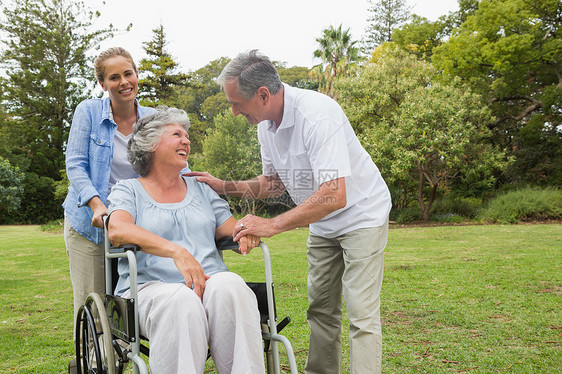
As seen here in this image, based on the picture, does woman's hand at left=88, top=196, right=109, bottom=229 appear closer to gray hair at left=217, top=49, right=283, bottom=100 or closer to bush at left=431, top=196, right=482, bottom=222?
gray hair at left=217, top=49, right=283, bottom=100

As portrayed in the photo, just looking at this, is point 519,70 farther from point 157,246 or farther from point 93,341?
point 93,341

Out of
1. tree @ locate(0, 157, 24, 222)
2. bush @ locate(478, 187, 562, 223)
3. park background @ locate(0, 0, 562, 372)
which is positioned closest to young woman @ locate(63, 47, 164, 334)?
park background @ locate(0, 0, 562, 372)

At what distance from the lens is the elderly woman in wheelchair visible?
1645 millimetres

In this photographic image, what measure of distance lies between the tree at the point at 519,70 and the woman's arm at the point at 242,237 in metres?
16.9

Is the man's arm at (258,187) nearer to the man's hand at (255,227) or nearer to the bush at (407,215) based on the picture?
the man's hand at (255,227)

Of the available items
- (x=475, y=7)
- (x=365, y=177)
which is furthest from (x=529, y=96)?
(x=365, y=177)

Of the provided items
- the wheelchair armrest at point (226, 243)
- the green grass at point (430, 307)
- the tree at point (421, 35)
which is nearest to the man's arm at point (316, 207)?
the wheelchair armrest at point (226, 243)

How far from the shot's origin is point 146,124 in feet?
7.00

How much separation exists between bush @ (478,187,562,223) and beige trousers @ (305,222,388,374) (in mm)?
12832

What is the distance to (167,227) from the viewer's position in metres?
2.03

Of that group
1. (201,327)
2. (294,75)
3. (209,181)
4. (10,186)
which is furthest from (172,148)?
(294,75)

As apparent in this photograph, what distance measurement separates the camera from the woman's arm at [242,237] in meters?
1.99

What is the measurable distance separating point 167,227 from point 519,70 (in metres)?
18.5

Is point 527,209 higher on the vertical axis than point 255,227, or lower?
lower
